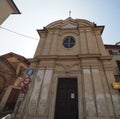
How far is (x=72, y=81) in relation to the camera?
787cm

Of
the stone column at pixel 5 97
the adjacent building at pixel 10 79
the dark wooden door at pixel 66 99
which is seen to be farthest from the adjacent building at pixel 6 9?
the stone column at pixel 5 97

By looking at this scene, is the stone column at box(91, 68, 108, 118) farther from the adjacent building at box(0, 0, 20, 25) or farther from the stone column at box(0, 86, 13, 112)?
the stone column at box(0, 86, 13, 112)

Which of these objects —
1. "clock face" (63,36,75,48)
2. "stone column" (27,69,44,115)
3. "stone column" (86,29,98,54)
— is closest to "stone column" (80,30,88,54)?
"stone column" (86,29,98,54)

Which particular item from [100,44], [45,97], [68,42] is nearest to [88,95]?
[45,97]

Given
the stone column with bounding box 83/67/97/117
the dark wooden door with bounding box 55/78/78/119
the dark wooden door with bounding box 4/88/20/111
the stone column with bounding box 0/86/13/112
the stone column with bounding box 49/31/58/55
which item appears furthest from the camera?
the dark wooden door with bounding box 4/88/20/111

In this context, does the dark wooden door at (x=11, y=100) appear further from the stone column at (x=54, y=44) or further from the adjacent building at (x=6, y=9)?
the adjacent building at (x=6, y=9)

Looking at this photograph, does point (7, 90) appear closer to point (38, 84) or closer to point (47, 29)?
point (38, 84)

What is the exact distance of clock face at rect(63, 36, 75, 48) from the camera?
9.95 m

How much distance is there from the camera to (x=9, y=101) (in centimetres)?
1162

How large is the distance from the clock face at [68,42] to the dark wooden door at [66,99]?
352cm

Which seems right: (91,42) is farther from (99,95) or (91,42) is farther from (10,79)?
(10,79)

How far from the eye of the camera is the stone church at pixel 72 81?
21.3 ft

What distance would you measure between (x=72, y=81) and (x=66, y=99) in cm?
139

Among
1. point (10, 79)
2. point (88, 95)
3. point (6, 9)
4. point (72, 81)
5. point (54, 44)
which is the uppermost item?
point (6, 9)
